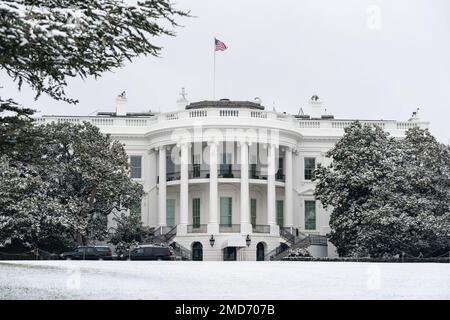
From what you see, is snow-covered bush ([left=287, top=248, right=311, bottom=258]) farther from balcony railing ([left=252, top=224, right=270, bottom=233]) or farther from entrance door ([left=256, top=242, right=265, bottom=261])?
balcony railing ([left=252, top=224, right=270, bottom=233])

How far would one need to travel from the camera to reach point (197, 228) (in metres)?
64.9

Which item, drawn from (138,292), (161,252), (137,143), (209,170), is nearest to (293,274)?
(138,292)

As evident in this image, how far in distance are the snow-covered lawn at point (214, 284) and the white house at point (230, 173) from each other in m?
32.9

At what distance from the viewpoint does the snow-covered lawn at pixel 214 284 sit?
21562 millimetres

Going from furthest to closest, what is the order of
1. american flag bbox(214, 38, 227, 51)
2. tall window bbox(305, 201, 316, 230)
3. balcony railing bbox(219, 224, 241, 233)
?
tall window bbox(305, 201, 316, 230) → balcony railing bbox(219, 224, 241, 233) → american flag bbox(214, 38, 227, 51)

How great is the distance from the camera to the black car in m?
51.8

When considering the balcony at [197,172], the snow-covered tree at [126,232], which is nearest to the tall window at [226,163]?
the balcony at [197,172]

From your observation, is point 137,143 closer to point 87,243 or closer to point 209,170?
point 209,170

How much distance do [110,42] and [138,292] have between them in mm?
5613

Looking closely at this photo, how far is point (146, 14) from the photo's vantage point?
73.3ft

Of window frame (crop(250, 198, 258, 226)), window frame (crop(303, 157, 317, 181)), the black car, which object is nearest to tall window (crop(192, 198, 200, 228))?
window frame (crop(250, 198, 258, 226))

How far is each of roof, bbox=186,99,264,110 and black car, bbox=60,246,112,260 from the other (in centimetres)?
1689

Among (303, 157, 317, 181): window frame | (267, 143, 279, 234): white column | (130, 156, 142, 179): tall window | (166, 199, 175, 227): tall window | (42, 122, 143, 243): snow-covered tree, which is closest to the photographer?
(42, 122, 143, 243): snow-covered tree

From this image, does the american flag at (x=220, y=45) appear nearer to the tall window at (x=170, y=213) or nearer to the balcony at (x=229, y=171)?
the balcony at (x=229, y=171)
